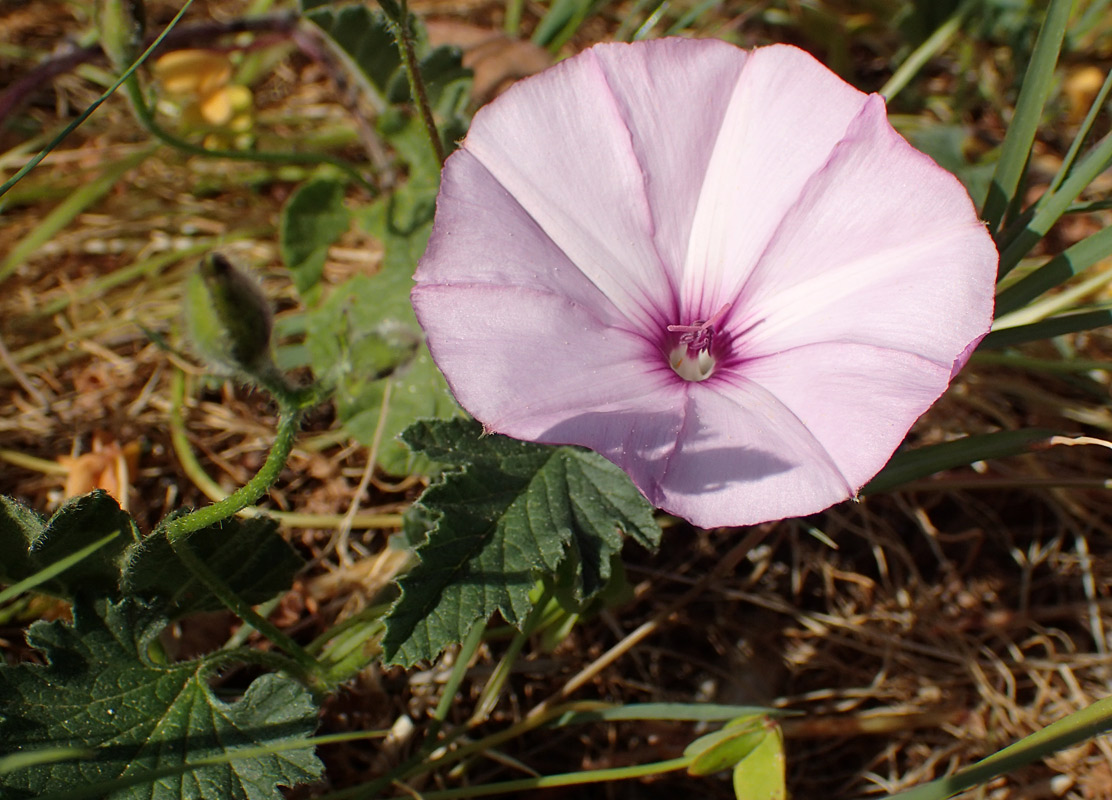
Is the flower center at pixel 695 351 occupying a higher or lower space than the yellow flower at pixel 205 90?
lower

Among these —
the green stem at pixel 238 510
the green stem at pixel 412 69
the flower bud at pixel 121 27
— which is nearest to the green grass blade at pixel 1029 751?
the green stem at pixel 238 510

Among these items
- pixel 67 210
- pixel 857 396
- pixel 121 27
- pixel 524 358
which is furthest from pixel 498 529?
pixel 67 210

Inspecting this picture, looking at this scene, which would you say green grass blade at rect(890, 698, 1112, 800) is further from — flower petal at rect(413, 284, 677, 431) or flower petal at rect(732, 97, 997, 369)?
flower petal at rect(413, 284, 677, 431)

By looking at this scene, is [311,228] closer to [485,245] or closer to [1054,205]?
[485,245]

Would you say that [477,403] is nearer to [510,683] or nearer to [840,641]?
[510,683]

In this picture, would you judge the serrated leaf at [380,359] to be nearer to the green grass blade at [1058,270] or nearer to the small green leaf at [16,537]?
the small green leaf at [16,537]

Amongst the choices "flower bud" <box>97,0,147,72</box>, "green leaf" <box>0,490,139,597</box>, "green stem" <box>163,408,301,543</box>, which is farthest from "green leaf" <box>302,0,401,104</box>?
"green leaf" <box>0,490,139,597</box>

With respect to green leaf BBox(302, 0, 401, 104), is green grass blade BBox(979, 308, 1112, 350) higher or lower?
lower

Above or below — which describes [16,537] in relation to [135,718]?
above
